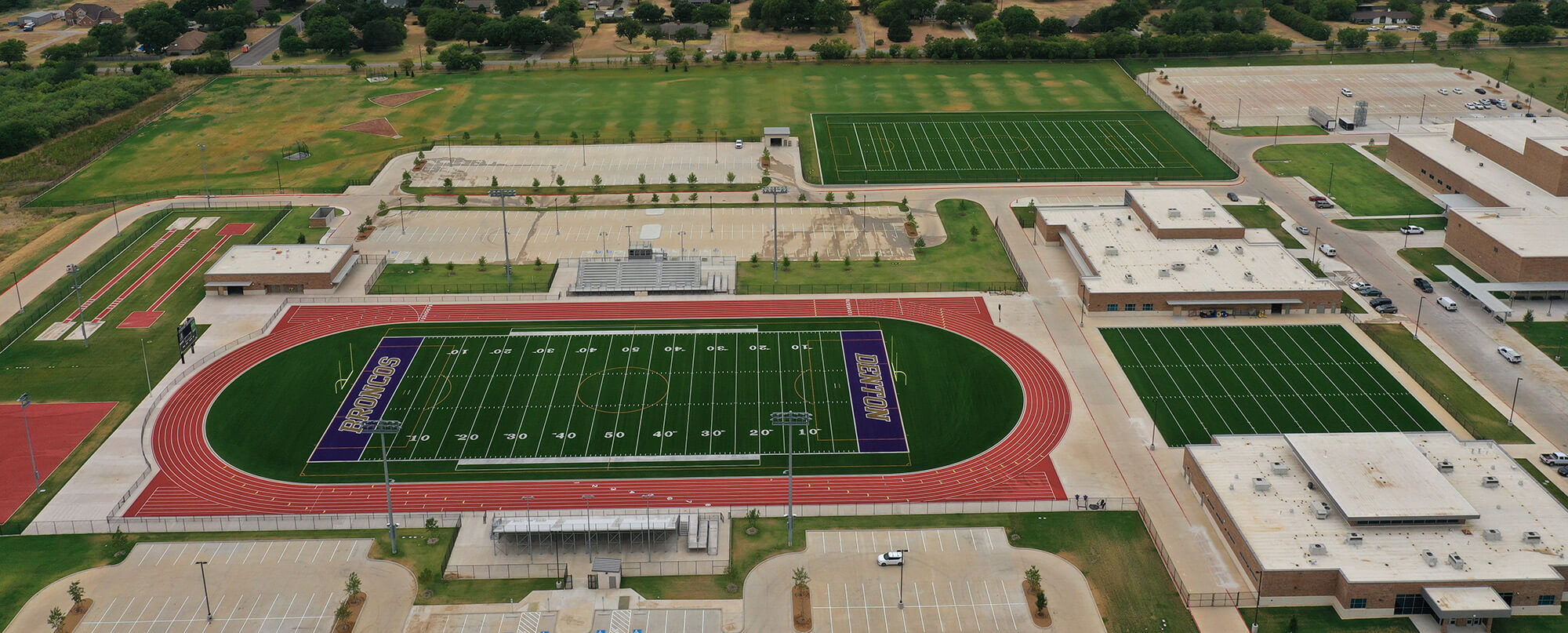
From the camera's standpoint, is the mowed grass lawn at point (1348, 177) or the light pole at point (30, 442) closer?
the light pole at point (30, 442)

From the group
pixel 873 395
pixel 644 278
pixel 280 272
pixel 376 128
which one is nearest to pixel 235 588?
pixel 873 395

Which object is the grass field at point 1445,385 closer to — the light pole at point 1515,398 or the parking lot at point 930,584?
the light pole at point 1515,398

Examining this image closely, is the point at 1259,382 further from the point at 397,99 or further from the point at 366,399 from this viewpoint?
the point at 397,99

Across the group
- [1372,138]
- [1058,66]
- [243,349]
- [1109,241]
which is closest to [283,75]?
[243,349]

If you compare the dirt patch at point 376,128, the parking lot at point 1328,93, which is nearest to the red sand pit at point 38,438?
the dirt patch at point 376,128

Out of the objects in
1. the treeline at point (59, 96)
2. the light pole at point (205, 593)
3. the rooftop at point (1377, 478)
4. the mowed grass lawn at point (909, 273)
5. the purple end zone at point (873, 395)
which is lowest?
the light pole at point (205, 593)

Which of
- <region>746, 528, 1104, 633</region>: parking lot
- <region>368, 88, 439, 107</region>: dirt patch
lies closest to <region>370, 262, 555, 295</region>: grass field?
<region>746, 528, 1104, 633</region>: parking lot
